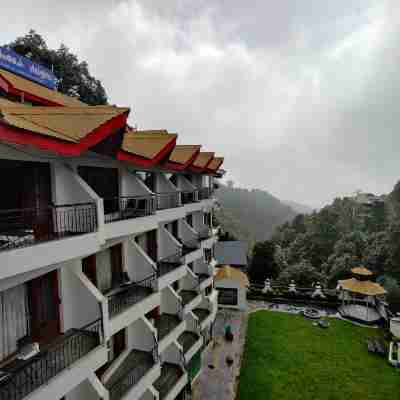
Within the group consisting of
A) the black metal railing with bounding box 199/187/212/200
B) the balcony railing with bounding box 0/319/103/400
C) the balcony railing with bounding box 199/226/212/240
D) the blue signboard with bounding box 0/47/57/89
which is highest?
the blue signboard with bounding box 0/47/57/89

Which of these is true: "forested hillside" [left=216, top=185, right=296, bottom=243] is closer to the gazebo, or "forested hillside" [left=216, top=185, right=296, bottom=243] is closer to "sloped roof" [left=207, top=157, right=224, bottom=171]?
the gazebo

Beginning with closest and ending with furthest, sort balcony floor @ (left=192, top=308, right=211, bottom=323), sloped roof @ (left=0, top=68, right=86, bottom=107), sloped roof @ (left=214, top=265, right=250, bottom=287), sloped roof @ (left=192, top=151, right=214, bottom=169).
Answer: sloped roof @ (left=0, top=68, right=86, bottom=107)
sloped roof @ (left=192, top=151, right=214, bottom=169)
balcony floor @ (left=192, top=308, right=211, bottom=323)
sloped roof @ (left=214, top=265, right=250, bottom=287)

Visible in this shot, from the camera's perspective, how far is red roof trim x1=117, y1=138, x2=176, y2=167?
9.78 meters

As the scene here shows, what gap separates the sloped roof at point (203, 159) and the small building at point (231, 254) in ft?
59.3

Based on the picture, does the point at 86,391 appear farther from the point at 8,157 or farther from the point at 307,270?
the point at 307,270

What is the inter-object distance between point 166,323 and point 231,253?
22.0 meters

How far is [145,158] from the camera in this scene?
10.6 meters

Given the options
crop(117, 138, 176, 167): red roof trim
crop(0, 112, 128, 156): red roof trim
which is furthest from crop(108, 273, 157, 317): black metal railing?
crop(0, 112, 128, 156): red roof trim

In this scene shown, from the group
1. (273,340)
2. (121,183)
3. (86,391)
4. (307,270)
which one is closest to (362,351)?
(273,340)

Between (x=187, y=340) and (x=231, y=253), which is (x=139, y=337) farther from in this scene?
(x=231, y=253)

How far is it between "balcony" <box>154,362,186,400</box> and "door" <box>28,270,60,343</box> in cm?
739

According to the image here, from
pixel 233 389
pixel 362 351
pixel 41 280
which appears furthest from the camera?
pixel 362 351

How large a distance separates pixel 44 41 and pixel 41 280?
2633 cm

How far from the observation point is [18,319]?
7160 mm
